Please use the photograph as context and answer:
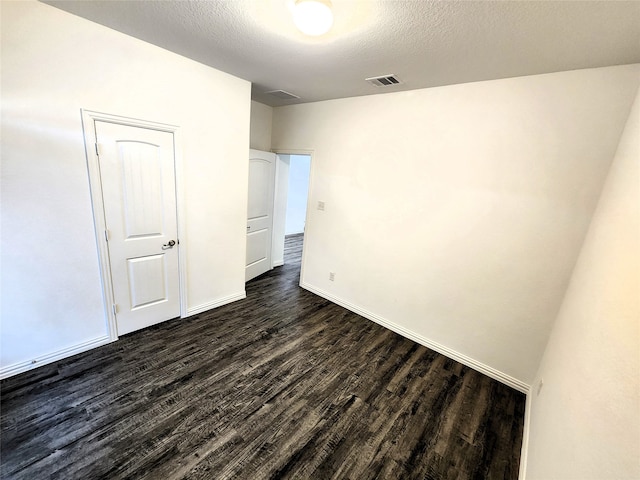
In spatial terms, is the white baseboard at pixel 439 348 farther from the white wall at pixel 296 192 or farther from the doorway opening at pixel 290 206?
the white wall at pixel 296 192

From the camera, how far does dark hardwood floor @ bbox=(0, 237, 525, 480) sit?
5.58 ft

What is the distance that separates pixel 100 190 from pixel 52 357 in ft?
4.91

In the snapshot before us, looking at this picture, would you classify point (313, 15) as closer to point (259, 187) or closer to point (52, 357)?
point (259, 187)

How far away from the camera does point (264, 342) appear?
2908 millimetres

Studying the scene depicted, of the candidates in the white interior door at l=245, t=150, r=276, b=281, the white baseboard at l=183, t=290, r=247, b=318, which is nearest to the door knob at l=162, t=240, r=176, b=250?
the white baseboard at l=183, t=290, r=247, b=318

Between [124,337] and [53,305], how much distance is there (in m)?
0.70

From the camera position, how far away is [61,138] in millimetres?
2098

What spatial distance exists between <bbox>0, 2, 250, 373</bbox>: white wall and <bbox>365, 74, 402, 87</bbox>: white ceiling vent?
5.05 ft

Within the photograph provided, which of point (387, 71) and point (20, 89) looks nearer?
point (20, 89)

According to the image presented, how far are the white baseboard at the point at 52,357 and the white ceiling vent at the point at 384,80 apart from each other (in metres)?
3.62

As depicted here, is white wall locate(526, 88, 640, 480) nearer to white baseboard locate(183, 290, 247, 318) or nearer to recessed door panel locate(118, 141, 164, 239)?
white baseboard locate(183, 290, 247, 318)

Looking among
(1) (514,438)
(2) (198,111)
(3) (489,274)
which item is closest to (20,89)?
(2) (198,111)

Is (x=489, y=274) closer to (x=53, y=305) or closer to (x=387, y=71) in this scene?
(x=387, y=71)

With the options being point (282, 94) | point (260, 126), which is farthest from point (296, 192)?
point (282, 94)
